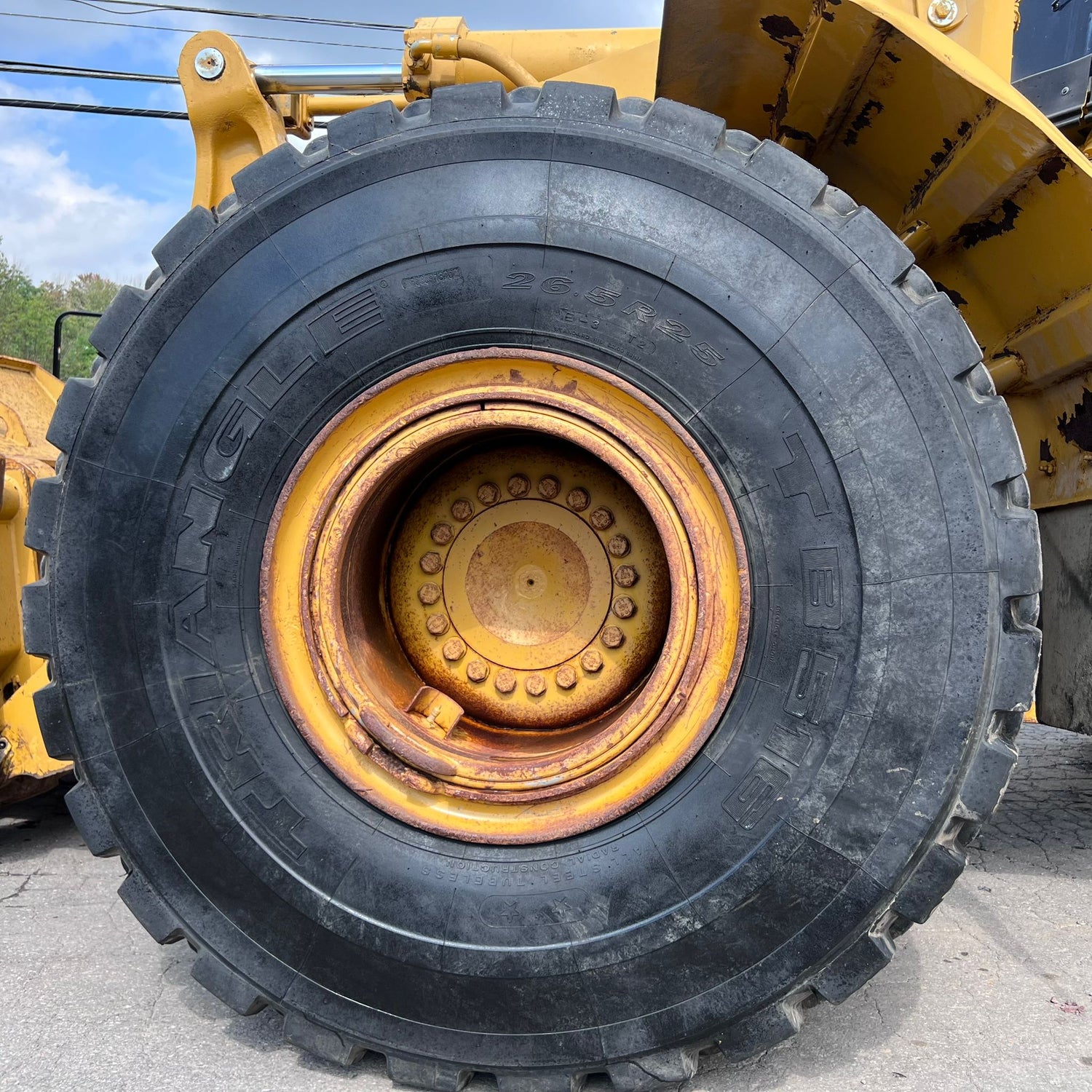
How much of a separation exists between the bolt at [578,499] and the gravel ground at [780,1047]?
3.35ft

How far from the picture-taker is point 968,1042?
186cm

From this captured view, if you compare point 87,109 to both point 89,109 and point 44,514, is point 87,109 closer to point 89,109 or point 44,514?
point 89,109

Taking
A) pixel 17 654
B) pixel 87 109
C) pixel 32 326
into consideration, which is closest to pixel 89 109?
pixel 87 109

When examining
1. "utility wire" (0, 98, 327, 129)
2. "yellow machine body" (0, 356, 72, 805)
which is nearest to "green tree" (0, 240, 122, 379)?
"utility wire" (0, 98, 327, 129)

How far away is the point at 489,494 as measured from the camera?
1.98 m

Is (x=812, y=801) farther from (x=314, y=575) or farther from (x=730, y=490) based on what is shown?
(x=314, y=575)

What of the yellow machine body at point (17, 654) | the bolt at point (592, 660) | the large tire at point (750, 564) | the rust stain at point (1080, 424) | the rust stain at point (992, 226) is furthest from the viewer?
the yellow machine body at point (17, 654)

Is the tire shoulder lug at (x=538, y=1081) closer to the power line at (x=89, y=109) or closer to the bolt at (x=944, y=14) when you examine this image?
the bolt at (x=944, y=14)

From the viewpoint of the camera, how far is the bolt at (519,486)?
6.47 feet

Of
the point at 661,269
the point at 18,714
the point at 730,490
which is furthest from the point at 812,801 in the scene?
the point at 18,714

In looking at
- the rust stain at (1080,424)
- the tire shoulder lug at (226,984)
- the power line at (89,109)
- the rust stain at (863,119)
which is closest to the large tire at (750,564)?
the tire shoulder lug at (226,984)

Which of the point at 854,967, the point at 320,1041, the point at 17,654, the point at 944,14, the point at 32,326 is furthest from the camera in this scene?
the point at 32,326

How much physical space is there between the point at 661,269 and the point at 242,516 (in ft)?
2.70

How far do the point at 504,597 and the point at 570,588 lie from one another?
13 cm
